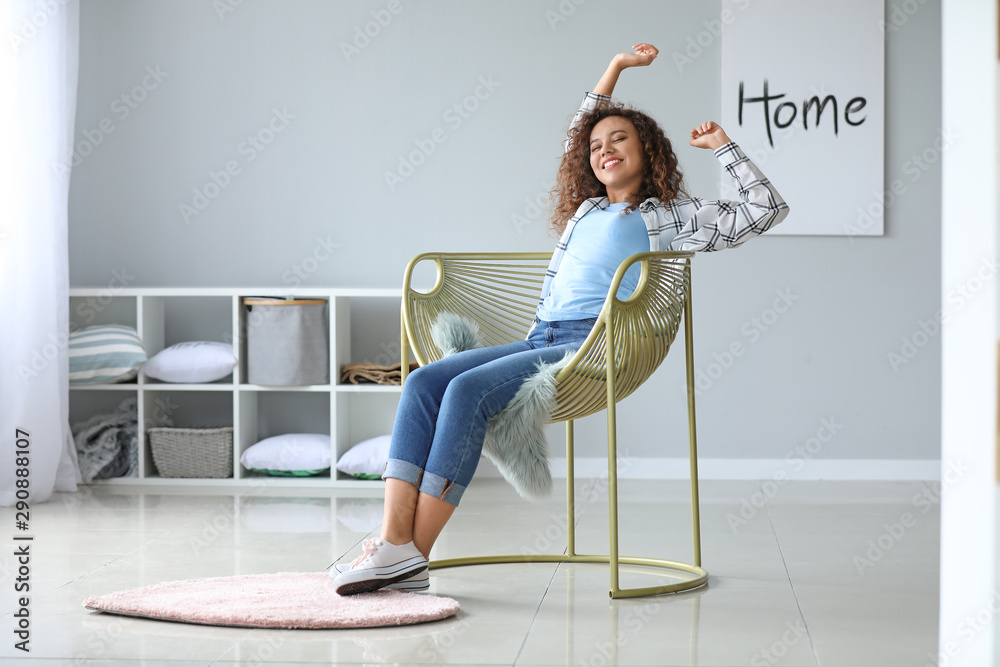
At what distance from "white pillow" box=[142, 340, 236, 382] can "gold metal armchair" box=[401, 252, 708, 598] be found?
1.19 m

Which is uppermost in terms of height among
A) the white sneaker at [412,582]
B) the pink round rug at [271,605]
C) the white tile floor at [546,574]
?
the white sneaker at [412,582]

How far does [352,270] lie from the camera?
12.1 ft

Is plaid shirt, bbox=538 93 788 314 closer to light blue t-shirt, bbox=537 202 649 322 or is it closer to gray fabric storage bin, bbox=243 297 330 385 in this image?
light blue t-shirt, bbox=537 202 649 322

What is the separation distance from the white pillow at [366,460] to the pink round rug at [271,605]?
1265 mm

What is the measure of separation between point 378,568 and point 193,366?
1757 millimetres

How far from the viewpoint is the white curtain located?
3.09 meters

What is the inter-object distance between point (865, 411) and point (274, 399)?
210 cm

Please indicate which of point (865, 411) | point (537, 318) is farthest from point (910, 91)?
point (537, 318)

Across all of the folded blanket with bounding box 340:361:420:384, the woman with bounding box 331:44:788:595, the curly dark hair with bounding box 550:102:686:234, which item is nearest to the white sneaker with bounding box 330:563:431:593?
the woman with bounding box 331:44:788:595

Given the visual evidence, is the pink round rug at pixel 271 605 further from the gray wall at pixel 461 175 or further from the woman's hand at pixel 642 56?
the gray wall at pixel 461 175

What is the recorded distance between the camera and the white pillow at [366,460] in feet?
11.0

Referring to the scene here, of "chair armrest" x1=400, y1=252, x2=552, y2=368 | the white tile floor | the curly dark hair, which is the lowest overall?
the white tile floor

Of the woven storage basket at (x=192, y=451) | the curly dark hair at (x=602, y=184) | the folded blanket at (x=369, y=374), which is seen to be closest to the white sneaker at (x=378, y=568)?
the curly dark hair at (x=602, y=184)

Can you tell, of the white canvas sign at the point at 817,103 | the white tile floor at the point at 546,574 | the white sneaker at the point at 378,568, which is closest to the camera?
the white tile floor at the point at 546,574
